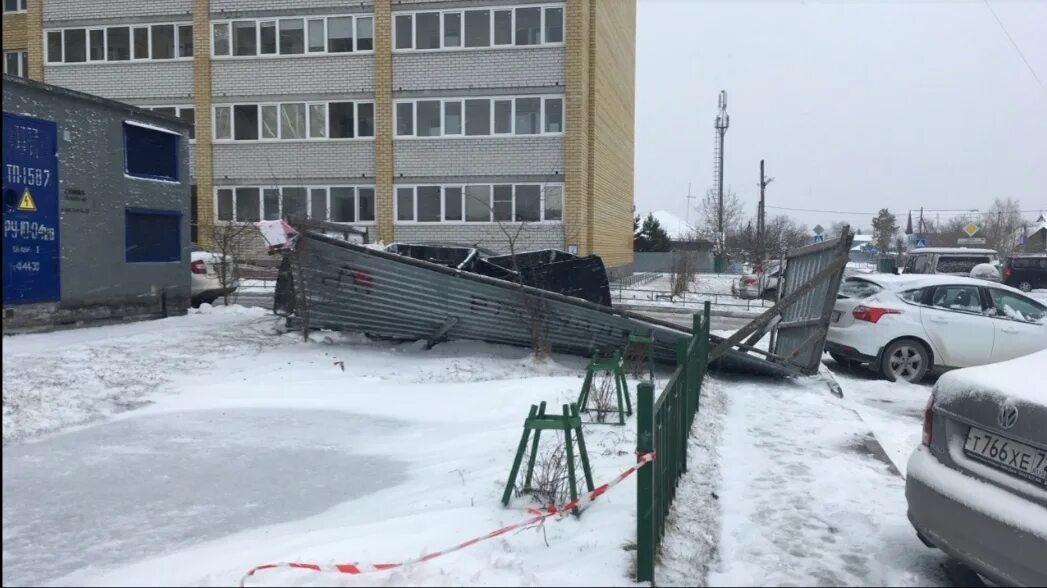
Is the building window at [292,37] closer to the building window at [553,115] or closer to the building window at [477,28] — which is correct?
the building window at [477,28]

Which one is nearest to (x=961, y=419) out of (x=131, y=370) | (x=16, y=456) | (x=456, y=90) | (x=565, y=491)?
(x=565, y=491)

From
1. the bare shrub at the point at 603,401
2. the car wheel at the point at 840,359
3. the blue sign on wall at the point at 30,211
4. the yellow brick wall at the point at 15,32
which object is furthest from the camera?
the yellow brick wall at the point at 15,32

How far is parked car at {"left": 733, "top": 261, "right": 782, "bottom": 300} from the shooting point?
1024 inches

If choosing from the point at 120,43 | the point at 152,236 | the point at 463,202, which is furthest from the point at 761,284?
the point at 120,43

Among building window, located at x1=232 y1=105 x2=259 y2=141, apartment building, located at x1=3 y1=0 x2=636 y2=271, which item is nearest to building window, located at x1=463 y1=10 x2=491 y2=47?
apartment building, located at x1=3 y1=0 x2=636 y2=271

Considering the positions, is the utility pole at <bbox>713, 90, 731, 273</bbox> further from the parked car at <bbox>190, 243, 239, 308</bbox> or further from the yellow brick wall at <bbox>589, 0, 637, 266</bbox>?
the parked car at <bbox>190, 243, 239, 308</bbox>

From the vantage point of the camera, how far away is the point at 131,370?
26.4 ft

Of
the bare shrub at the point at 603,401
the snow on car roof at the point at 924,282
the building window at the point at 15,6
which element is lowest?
the bare shrub at the point at 603,401

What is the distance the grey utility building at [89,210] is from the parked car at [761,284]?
729 inches

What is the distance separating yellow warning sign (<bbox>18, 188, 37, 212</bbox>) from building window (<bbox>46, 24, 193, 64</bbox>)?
919 inches

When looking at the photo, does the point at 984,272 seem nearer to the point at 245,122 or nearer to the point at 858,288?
the point at 858,288

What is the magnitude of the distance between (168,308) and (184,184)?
204cm

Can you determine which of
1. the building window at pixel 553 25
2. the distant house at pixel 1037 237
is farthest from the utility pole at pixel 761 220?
the distant house at pixel 1037 237

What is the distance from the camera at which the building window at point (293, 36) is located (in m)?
29.1
